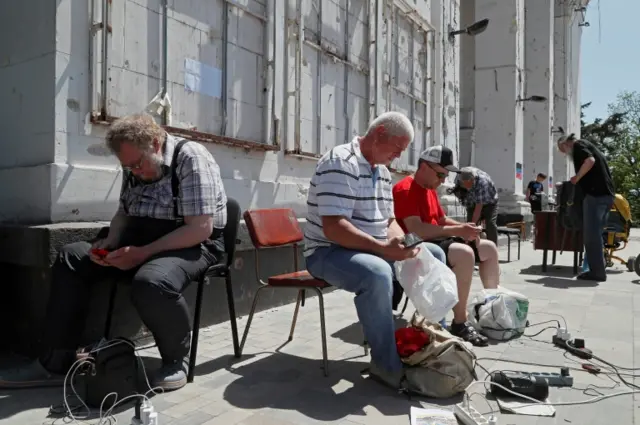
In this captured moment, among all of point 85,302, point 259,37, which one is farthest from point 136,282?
point 259,37

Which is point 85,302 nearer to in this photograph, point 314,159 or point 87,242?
point 87,242

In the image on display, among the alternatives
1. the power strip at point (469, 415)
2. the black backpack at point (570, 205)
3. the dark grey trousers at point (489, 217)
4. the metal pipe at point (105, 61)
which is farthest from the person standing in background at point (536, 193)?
the metal pipe at point (105, 61)

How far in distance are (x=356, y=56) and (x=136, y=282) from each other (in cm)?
486

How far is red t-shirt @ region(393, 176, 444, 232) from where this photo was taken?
3660 millimetres

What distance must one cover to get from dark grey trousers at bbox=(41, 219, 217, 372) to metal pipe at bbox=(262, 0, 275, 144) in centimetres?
224

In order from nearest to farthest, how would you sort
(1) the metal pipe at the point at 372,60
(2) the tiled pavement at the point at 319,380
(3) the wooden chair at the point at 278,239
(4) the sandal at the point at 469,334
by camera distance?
(2) the tiled pavement at the point at 319,380
(3) the wooden chair at the point at 278,239
(4) the sandal at the point at 469,334
(1) the metal pipe at the point at 372,60

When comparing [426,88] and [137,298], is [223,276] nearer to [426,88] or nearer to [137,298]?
[137,298]

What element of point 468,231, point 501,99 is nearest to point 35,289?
point 468,231

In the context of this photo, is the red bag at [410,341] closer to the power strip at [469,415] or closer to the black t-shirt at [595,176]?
the power strip at [469,415]

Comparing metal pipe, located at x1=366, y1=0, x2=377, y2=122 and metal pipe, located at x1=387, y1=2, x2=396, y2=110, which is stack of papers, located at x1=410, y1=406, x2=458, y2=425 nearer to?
metal pipe, located at x1=366, y1=0, x2=377, y2=122

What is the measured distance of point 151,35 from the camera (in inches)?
145

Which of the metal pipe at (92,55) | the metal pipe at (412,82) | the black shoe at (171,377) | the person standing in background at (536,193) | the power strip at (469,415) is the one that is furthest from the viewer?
the person standing in background at (536,193)

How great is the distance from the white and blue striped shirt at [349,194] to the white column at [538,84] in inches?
546

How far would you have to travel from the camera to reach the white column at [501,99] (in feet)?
42.5
